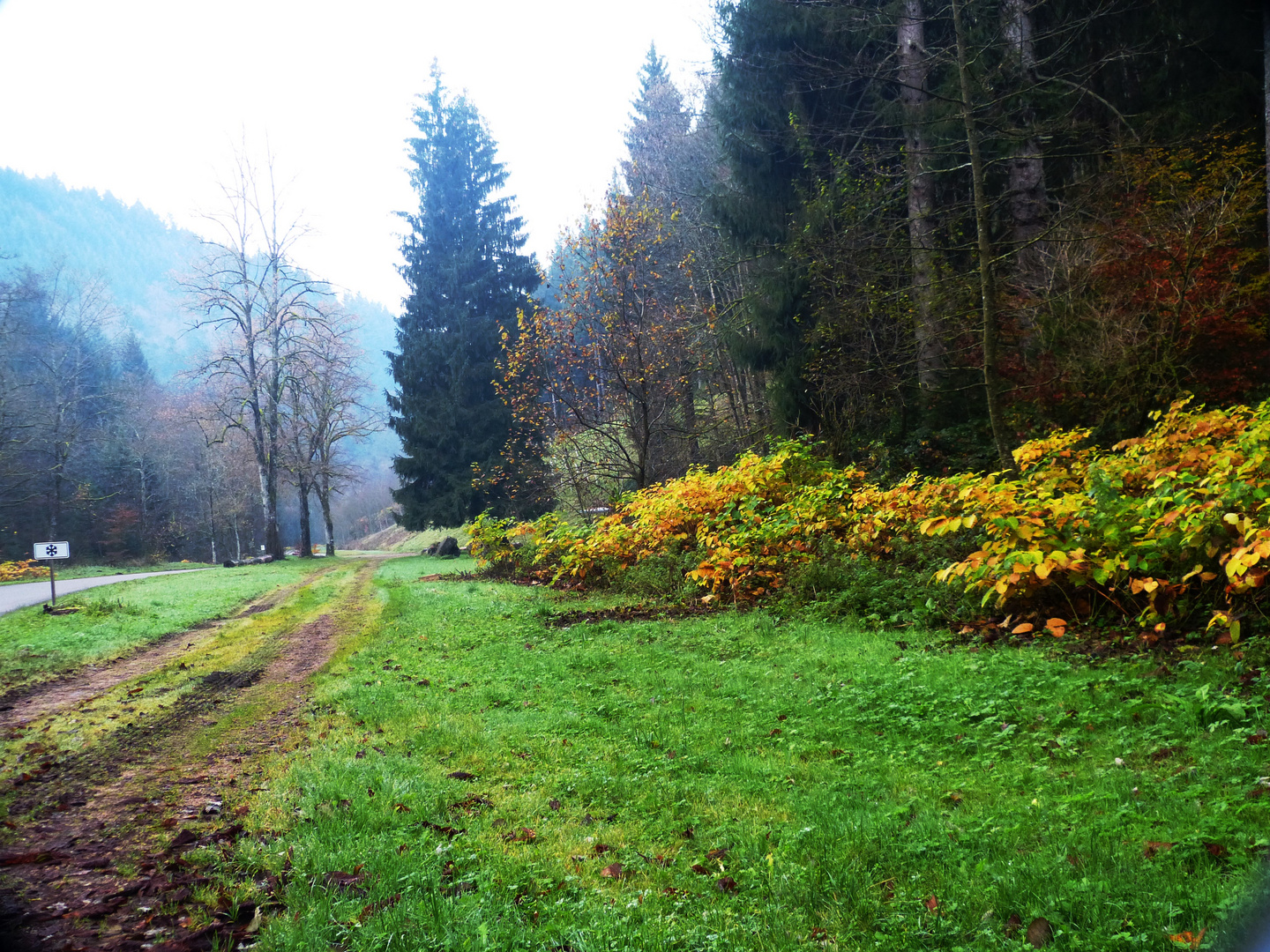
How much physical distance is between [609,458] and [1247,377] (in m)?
12.7

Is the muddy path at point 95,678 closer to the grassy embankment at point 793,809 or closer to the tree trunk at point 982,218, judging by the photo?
the grassy embankment at point 793,809

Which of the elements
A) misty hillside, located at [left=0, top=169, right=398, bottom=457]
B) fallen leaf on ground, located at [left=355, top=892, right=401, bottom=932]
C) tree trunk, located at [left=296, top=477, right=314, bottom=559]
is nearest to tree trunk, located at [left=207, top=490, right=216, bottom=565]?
misty hillside, located at [left=0, top=169, right=398, bottom=457]

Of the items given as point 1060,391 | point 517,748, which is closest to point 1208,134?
point 1060,391

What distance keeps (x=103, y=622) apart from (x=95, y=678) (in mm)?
3748

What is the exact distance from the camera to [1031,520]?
5.85 meters

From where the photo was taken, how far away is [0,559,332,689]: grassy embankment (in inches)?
298

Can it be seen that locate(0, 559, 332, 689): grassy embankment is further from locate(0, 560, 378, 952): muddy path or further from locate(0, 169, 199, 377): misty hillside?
locate(0, 169, 199, 377): misty hillside

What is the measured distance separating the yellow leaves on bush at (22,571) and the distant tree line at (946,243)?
15666 millimetres

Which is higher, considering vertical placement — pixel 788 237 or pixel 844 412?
pixel 788 237

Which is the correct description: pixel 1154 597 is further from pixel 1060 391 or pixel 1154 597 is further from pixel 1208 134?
pixel 1208 134

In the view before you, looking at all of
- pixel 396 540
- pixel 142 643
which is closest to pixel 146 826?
pixel 142 643

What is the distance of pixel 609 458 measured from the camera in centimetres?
1809

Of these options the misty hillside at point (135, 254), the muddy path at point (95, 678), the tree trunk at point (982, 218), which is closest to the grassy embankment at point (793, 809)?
the muddy path at point (95, 678)

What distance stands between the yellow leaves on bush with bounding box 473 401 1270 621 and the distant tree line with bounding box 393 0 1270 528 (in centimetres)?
201
